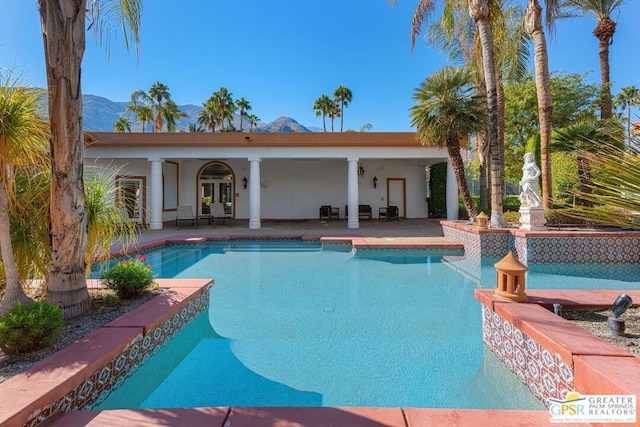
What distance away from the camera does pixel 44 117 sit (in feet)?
9.96

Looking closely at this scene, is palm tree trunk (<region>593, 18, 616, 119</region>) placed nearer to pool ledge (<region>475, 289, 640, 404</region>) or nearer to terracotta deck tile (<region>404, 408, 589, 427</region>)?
pool ledge (<region>475, 289, 640, 404</region>)

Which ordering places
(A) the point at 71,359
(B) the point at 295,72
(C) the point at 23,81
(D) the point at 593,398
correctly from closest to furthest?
(D) the point at 593,398, (A) the point at 71,359, (C) the point at 23,81, (B) the point at 295,72

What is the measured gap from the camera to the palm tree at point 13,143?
266cm

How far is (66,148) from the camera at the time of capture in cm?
302

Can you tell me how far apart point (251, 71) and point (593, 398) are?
21.4 m

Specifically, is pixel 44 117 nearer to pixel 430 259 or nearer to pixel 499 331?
pixel 499 331

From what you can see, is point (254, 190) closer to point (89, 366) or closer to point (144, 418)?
point (89, 366)

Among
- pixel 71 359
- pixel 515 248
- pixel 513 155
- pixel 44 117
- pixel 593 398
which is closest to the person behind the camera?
pixel 593 398

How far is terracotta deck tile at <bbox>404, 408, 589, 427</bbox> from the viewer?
70.7 inches

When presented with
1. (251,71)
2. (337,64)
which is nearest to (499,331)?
(251,71)

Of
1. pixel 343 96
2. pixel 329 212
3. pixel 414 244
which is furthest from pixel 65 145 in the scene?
pixel 343 96

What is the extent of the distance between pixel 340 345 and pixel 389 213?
12825mm

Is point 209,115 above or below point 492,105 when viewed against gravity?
above

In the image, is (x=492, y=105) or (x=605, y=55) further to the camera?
(x=605, y=55)
